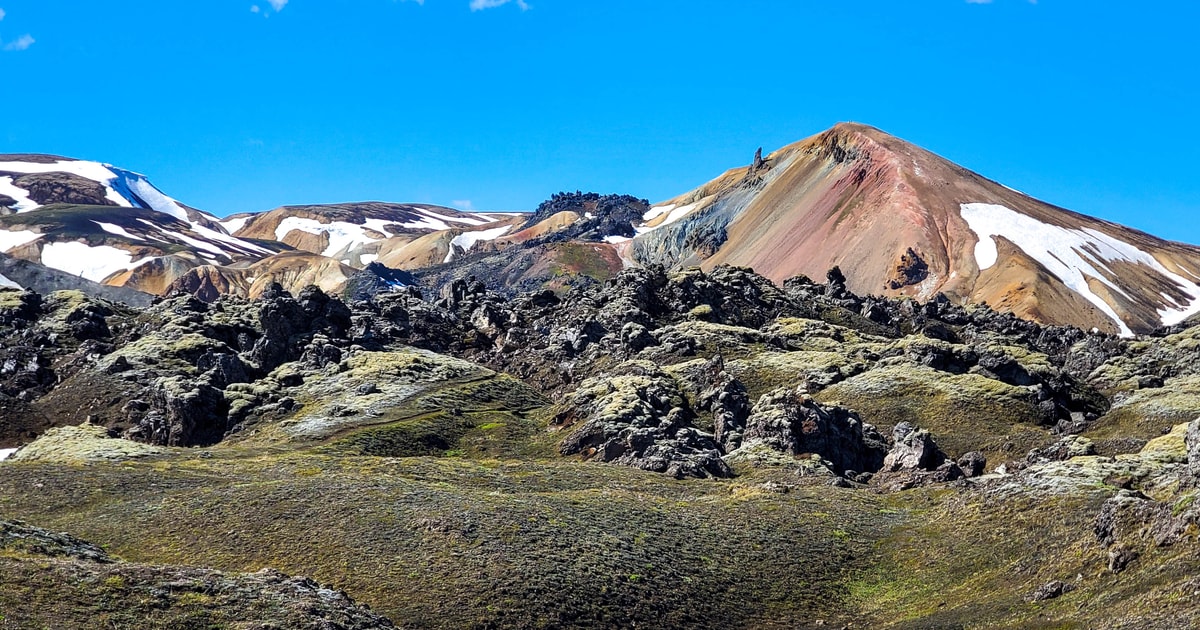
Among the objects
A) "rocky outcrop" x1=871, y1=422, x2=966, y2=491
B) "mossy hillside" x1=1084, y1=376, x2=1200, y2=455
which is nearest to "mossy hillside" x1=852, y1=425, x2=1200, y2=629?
"rocky outcrop" x1=871, y1=422, x2=966, y2=491

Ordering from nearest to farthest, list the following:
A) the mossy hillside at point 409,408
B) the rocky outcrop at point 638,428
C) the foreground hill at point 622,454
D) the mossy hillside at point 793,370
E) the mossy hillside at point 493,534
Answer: the foreground hill at point 622,454 → the mossy hillside at point 493,534 → the rocky outcrop at point 638,428 → the mossy hillside at point 409,408 → the mossy hillside at point 793,370

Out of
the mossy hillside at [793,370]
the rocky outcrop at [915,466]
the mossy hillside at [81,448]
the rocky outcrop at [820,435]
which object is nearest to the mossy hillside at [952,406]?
the mossy hillside at [793,370]

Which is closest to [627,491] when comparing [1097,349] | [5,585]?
[5,585]

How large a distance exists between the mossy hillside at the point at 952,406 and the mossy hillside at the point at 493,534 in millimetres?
21631

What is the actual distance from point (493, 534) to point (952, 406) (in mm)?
54556

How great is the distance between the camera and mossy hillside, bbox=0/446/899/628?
2013 inches

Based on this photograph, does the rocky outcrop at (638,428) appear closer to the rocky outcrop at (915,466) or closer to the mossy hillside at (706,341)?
the rocky outcrop at (915,466)

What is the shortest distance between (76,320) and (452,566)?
8757cm

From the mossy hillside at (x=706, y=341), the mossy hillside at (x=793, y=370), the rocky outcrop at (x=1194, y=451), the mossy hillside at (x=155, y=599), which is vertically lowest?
the mossy hillside at (x=155, y=599)

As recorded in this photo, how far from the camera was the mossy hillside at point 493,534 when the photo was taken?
5112 centimetres

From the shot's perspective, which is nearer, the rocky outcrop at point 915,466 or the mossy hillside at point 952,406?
the rocky outcrop at point 915,466

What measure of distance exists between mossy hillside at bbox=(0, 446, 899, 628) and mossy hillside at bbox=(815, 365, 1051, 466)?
852 inches

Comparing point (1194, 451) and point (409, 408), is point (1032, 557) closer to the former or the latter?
point (1194, 451)

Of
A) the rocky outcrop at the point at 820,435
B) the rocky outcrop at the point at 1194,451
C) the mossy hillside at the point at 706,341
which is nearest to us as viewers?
the rocky outcrop at the point at 1194,451
